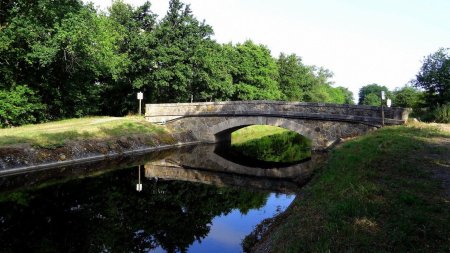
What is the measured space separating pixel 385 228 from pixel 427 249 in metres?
0.89

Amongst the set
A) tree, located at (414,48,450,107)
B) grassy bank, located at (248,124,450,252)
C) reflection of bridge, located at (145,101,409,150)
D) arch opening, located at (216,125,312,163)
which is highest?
tree, located at (414,48,450,107)

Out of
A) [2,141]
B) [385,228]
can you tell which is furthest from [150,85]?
[385,228]

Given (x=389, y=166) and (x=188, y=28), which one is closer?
(x=389, y=166)

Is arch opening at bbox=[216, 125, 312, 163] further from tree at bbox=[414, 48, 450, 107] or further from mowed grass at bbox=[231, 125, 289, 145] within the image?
tree at bbox=[414, 48, 450, 107]

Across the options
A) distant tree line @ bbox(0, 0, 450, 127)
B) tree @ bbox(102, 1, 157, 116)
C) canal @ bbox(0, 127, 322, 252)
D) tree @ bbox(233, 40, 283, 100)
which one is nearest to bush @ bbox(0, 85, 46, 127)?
distant tree line @ bbox(0, 0, 450, 127)

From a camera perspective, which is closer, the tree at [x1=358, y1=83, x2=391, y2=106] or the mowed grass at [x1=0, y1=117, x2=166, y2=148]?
the mowed grass at [x1=0, y1=117, x2=166, y2=148]

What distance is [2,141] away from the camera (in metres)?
17.5

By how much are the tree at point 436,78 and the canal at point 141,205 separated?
55.8 feet

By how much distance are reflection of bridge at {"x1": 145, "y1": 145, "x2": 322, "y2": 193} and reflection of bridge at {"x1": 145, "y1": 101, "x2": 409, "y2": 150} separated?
3.63 metres

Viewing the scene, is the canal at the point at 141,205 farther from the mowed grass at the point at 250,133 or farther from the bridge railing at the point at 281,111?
the mowed grass at the point at 250,133

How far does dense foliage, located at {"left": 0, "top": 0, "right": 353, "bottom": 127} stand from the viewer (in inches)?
915

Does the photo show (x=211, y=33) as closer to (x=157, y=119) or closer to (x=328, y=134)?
(x=157, y=119)

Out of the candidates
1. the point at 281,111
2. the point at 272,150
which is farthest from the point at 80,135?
the point at 272,150

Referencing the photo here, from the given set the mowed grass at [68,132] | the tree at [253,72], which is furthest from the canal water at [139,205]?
the tree at [253,72]
